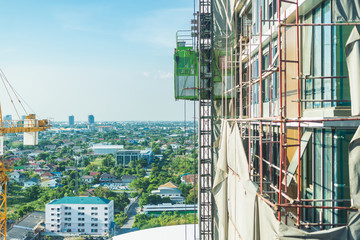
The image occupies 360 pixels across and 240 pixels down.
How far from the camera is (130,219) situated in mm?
46844

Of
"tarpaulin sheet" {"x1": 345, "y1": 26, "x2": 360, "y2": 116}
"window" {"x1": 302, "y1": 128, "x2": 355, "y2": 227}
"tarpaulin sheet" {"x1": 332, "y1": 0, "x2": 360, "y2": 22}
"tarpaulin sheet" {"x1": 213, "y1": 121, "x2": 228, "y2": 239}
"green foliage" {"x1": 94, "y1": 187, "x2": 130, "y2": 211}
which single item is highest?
"tarpaulin sheet" {"x1": 332, "y1": 0, "x2": 360, "y2": 22}

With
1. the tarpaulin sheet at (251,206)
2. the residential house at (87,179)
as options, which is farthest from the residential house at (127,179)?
the tarpaulin sheet at (251,206)

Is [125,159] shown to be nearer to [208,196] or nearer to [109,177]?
[109,177]

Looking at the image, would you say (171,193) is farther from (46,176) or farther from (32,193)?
(46,176)

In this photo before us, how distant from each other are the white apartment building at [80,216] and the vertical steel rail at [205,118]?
34.8m

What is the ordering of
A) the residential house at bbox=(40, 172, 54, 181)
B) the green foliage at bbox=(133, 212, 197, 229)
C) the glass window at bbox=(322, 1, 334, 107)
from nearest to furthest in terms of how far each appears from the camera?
the glass window at bbox=(322, 1, 334, 107), the green foliage at bbox=(133, 212, 197, 229), the residential house at bbox=(40, 172, 54, 181)

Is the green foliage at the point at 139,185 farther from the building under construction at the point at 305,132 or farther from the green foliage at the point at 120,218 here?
the building under construction at the point at 305,132

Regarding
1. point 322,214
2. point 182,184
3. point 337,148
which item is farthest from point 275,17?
point 182,184

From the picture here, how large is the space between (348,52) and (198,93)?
25.8 feet

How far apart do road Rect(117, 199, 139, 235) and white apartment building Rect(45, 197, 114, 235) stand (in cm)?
204

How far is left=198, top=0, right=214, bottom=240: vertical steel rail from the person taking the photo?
11281mm

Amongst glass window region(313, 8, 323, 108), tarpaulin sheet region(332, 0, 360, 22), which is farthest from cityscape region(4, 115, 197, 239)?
tarpaulin sheet region(332, 0, 360, 22)

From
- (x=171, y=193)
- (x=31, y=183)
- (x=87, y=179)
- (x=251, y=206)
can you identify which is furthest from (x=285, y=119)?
(x=87, y=179)

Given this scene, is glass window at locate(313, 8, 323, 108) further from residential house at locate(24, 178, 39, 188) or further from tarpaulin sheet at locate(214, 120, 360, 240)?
residential house at locate(24, 178, 39, 188)
